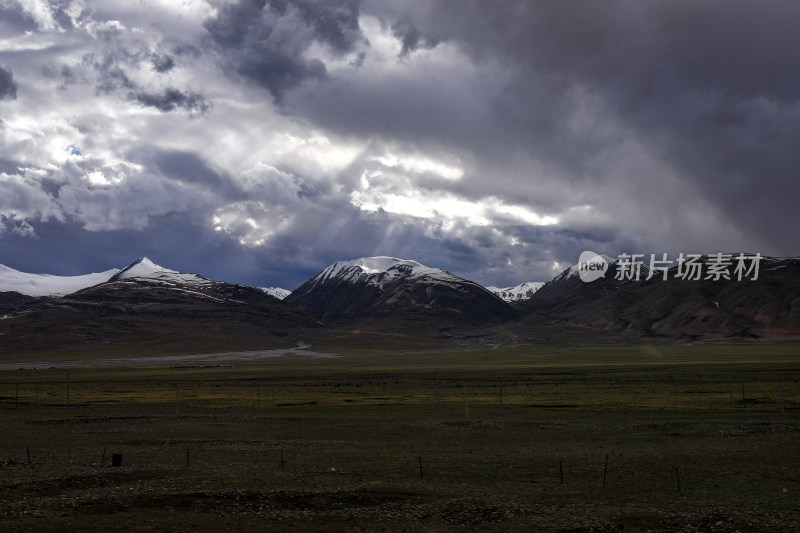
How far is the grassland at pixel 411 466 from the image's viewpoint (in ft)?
59.4

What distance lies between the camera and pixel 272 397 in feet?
224

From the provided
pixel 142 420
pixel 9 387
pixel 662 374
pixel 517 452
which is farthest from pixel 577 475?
pixel 9 387

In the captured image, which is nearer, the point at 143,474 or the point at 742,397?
the point at 143,474

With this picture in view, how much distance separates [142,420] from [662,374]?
253 ft

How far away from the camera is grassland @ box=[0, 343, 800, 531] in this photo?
18.1m

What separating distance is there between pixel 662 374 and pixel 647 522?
86.1 meters

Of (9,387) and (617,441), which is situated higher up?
(617,441)

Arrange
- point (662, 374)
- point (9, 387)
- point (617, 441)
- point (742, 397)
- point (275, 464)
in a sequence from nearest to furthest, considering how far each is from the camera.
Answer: point (275, 464), point (617, 441), point (742, 397), point (9, 387), point (662, 374)

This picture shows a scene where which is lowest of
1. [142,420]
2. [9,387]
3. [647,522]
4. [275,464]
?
[9,387]

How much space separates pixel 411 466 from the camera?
27172mm

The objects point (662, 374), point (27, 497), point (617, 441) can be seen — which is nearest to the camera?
point (27, 497)

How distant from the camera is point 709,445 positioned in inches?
1271

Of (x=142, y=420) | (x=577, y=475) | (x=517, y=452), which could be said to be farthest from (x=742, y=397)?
(x=142, y=420)

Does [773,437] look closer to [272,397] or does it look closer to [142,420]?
[142,420]
